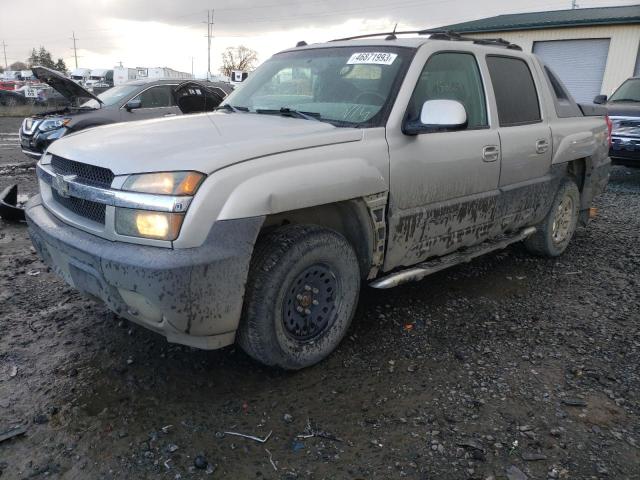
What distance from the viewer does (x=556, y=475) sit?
7.45 feet

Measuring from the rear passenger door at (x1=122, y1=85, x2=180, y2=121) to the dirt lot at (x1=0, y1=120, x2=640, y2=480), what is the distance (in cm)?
524

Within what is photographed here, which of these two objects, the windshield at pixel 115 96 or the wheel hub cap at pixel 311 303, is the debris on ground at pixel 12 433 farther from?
the windshield at pixel 115 96

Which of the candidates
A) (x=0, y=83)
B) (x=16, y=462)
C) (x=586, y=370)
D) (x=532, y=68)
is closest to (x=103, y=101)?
(x=532, y=68)

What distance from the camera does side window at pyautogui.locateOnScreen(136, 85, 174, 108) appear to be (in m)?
9.09

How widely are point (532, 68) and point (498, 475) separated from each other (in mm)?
3528

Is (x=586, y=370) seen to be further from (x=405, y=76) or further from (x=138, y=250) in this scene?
(x=138, y=250)

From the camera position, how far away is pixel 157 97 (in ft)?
30.3

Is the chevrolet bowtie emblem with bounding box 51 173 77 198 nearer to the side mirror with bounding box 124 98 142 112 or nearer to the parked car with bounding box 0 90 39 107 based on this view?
the side mirror with bounding box 124 98 142 112

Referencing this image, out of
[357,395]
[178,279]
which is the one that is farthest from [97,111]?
[357,395]

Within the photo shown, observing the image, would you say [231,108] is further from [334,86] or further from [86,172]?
→ [86,172]

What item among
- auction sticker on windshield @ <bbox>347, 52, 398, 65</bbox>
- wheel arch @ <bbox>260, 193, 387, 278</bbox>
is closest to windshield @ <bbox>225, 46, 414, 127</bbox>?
auction sticker on windshield @ <bbox>347, 52, 398, 65</bbox>

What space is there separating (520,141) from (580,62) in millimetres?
16564

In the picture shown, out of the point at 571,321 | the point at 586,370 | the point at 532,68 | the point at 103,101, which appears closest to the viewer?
the point at 586,370

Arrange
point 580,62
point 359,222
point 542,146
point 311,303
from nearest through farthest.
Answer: point 311,303, point 359,222, point 542,146, point 580,62
